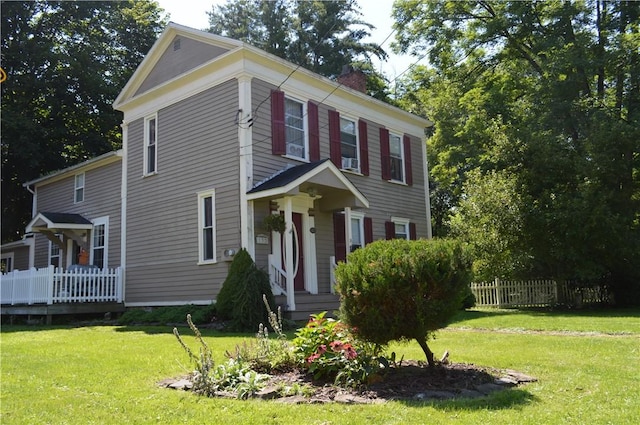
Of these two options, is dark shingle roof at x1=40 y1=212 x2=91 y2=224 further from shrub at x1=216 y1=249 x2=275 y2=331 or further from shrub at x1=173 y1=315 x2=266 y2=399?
shrub at x1=173 y1=315 x2=266 y2=399

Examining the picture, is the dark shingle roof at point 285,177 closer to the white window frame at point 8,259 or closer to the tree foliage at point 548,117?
the tree foliage at point 548,117

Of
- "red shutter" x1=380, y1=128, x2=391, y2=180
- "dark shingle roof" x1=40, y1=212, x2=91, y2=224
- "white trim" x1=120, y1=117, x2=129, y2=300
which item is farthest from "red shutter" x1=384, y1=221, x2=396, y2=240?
"dark shingle roof" x1=40, y1=212, x2=91, y2=224

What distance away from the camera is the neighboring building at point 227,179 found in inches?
521

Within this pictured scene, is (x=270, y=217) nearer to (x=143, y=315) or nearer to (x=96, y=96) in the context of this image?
(x=143, y=315)

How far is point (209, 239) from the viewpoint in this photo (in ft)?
45.2

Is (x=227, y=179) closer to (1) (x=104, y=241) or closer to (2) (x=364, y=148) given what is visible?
(2) (x=364, y=148)

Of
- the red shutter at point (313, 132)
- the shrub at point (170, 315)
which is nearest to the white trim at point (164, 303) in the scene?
the shrub at point (170, 315)

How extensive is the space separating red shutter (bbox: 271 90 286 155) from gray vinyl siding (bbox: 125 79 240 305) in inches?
39.3

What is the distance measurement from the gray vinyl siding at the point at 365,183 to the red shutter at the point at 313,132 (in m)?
0.22

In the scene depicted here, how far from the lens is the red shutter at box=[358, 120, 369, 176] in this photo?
16.7 meters

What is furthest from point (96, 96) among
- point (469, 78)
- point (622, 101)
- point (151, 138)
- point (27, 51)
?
point (622, 101)

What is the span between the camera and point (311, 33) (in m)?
32.6

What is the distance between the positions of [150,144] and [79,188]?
4.28 m

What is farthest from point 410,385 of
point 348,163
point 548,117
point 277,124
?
point 548,117
